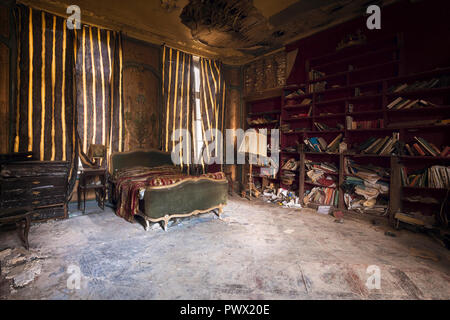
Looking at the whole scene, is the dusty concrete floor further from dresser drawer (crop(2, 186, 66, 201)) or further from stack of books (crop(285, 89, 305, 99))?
stack of books (crop(285, 89, 305, 99))

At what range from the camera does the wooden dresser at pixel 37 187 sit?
3.28 meters

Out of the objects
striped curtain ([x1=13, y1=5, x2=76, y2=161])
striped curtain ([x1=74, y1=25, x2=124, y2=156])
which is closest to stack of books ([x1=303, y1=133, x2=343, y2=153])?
striped curtain ([x1=74, y1=25, x2=124, y2=156])

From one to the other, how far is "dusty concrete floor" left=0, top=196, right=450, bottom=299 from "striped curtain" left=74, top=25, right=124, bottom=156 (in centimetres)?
187

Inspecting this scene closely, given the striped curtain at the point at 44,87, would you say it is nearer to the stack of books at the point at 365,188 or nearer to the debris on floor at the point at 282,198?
the debris on floor at the point at 282,198

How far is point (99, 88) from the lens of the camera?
4684 millimetres

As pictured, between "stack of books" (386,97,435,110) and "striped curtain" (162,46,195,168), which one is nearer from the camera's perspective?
"stack of books" (386,97,435,110)

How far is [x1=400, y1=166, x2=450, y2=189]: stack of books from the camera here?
128 inches

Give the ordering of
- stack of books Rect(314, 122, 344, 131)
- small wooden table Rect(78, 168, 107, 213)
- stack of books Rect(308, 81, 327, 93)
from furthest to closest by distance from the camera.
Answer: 1. stack of books Rect(308, 81, 327, 93)
2. stack of books Rect(314, 122, 344, 131)
3. small wooden table Rect(78, 168, 107, 213)

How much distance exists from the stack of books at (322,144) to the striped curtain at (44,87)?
202 inches

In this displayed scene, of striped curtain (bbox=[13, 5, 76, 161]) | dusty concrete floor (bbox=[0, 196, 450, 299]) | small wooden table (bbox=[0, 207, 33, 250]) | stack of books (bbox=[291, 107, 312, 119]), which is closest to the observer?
dusty concrete floor (bbox=[0, 196, 450, 299])
